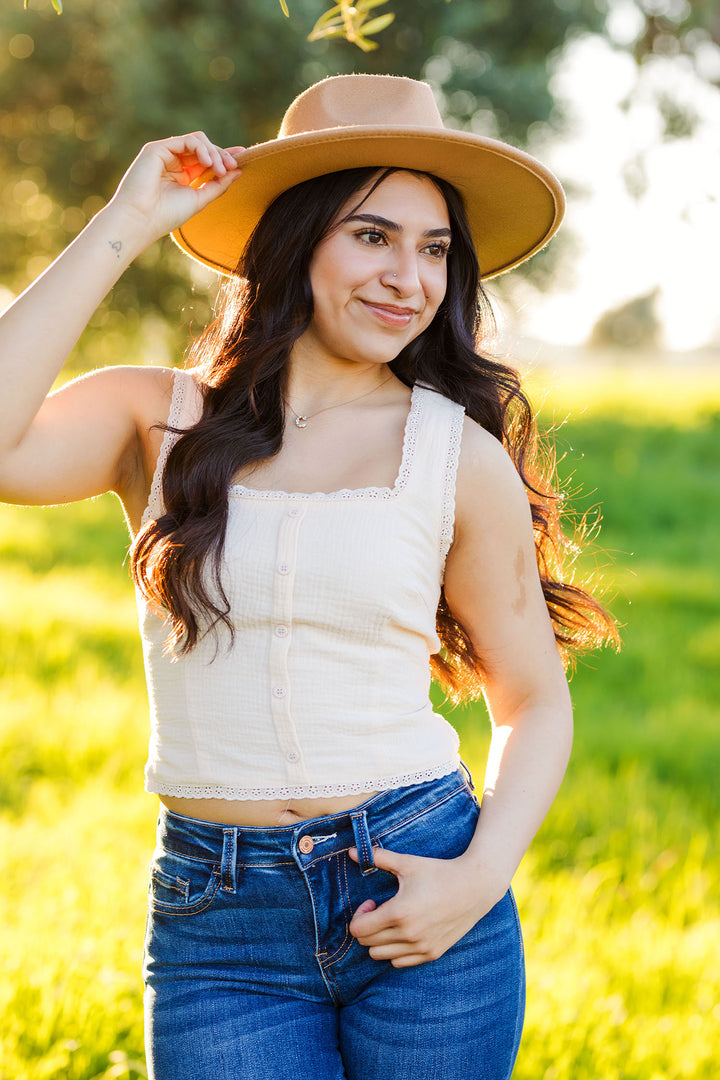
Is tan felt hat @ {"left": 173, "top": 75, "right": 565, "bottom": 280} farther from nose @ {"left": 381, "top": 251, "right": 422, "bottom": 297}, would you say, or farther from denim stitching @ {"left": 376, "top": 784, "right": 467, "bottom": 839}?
denim stitching @ {"left": 376, "top": 784, "right": 467, "bottom": 839}

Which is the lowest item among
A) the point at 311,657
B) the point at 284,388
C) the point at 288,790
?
the point at 288,790

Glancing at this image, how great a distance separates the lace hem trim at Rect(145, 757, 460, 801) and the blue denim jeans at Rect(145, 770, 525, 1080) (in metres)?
0.02

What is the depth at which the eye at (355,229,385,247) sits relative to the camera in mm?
2180

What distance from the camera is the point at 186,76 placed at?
11562 mm

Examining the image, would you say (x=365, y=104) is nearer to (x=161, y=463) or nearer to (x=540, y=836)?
(x=161, y=463)

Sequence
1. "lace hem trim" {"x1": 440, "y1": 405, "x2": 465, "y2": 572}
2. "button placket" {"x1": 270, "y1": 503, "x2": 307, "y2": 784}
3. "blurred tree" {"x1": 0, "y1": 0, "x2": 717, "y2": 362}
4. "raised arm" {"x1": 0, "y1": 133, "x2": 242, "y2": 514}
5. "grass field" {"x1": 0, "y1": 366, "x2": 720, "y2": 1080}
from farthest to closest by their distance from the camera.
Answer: "blurred tree" {"x1": 0, "y1": 0, "x2": 717, "y2": 362}
"grass field" {"x1": 0, "y1": 366, "x2": 720, "y2": 1080}
"lace hem trim" {"x1": 440, "y1": 405, "x2": 465, "y2": 572}
"button placket" {"x1": 270, "y1": 503, "x2": 307, "y2": 784}
"raised arm" {"x1": 0, "y1": 133, "x2": 242, "y2": 514}

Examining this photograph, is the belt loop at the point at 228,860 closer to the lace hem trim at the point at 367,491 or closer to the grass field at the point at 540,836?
the lace hem trim at the point at 367,491

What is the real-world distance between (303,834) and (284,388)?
92 centimetres

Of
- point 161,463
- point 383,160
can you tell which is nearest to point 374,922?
point 161,463

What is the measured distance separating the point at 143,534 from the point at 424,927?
86cm

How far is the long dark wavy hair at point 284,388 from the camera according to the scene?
2.05 meters

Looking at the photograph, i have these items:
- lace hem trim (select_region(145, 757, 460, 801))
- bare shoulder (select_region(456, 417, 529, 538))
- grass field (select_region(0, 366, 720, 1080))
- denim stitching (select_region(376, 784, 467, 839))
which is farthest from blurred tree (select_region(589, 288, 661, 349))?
lace hem trim (select_region(145, 757, 460, 801))

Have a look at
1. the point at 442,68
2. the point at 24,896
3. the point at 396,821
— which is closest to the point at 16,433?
the point at 396,821

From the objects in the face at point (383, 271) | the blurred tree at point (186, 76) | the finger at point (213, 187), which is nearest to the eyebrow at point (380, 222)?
the face at point (383, 271)
